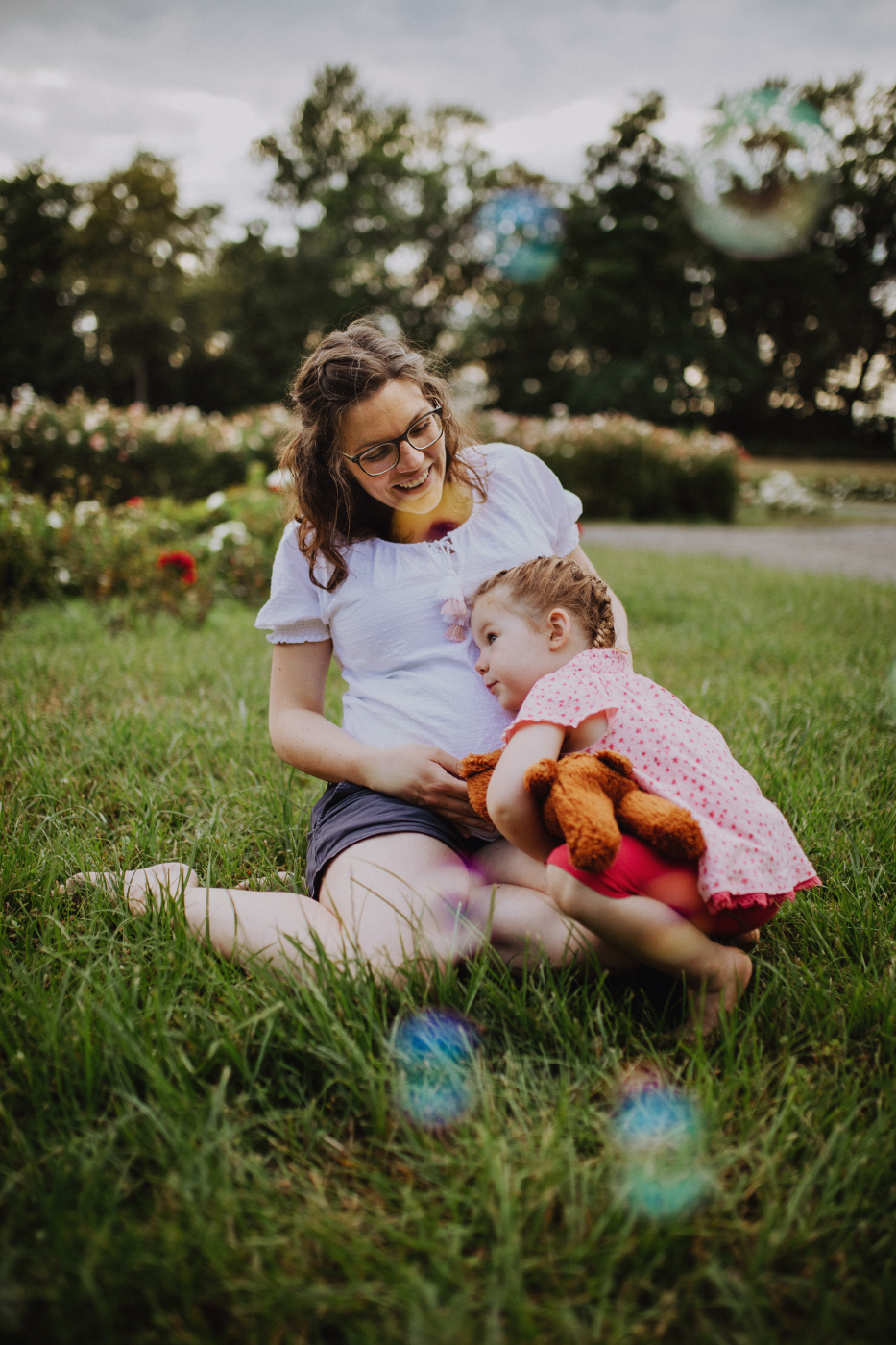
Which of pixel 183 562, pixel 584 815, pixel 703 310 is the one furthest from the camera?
pixel 703 310

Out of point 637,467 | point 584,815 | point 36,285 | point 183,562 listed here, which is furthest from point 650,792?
point 36,285

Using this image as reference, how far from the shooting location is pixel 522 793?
4.04 feet

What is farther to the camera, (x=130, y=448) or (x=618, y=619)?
(x=130, y=448)

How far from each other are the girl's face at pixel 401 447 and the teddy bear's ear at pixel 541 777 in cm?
78

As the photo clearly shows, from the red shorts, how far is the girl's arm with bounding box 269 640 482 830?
35 cm

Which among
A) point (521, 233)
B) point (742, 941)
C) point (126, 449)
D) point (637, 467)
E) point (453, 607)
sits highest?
point (521, 233)

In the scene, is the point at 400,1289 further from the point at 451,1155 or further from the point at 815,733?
the point at 815,733

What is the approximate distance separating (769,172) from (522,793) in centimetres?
4121

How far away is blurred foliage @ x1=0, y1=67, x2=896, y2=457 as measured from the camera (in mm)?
28391

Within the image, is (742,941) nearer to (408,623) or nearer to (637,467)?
(408,623)

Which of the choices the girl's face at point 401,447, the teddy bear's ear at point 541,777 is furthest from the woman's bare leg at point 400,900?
the girl's face at point 401,447

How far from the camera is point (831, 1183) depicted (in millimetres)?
A: 962

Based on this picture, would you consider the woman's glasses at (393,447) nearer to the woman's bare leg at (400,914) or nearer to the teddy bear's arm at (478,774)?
the teddy bear's arm at (478,774)

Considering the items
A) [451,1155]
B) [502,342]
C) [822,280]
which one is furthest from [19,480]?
[822,280]
